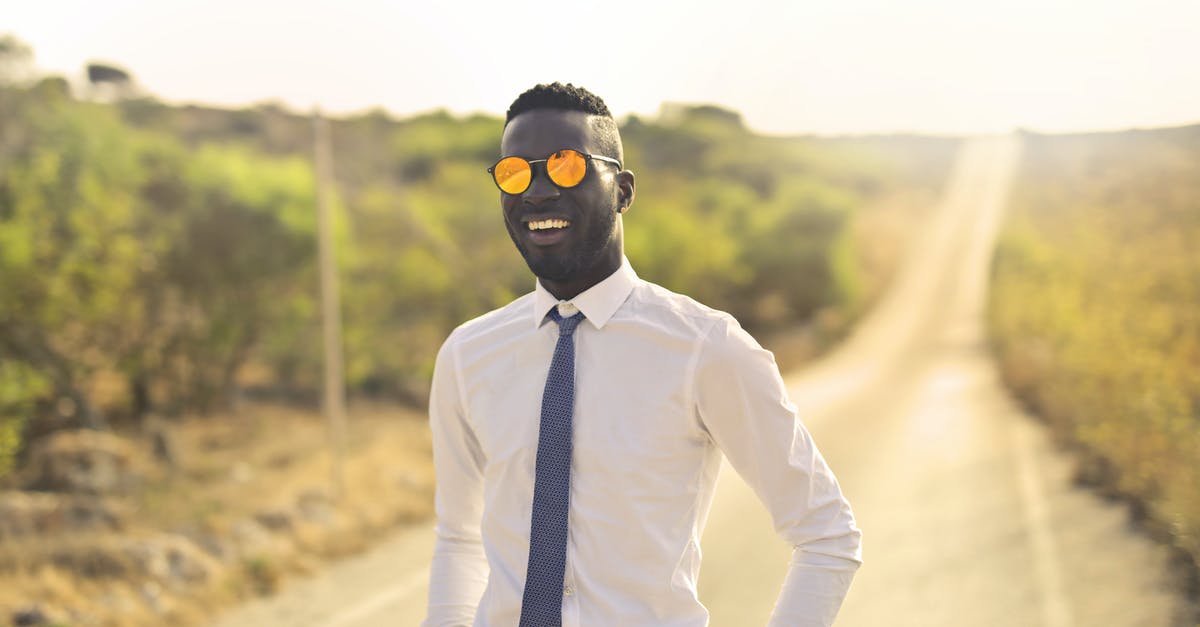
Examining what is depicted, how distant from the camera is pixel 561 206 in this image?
1680 mm

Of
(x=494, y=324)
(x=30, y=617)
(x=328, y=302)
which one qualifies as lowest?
(x=30, y=617)

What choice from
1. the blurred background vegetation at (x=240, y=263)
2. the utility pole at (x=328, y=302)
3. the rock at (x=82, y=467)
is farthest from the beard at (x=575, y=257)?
the rock at (x=82, y=467)

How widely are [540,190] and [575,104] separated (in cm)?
19

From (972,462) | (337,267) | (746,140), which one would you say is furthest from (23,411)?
(746,140)

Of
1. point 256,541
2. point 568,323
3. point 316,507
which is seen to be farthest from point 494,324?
point 316,507

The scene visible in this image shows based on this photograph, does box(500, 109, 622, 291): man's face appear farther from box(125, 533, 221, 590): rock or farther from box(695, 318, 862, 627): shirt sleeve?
box(125, 533, 221, 590): rock

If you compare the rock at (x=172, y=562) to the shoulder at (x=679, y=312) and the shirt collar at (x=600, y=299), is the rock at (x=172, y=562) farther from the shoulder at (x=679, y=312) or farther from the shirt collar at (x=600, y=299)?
the shoulder at (x=679, y=312)

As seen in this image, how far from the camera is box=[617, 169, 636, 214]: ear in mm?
1802

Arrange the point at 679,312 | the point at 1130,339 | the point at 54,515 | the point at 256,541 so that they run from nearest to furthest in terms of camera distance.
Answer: the point at 679,312, the point at 256,541, the point at 1130,339, the point at 54,515

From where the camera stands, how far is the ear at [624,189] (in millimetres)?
1802

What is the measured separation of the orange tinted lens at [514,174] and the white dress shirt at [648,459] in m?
0.22

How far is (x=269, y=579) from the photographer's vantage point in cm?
600

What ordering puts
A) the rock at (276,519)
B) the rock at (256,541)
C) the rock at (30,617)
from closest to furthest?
the rock at (30,617)
the rock at (256,541)
the rock at (276,519)

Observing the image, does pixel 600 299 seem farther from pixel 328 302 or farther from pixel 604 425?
pixel 328 302
